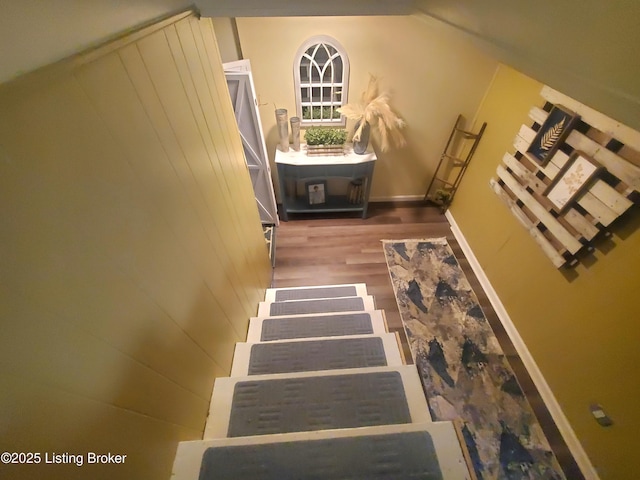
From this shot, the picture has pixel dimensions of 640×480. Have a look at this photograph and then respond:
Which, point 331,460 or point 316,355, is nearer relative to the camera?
point 331,460

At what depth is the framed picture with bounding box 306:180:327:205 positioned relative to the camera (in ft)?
9.64

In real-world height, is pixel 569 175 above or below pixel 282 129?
below

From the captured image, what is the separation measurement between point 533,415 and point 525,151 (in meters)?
1.75

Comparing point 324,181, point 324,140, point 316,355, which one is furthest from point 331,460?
point 324,181

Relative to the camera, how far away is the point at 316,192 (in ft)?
9.77

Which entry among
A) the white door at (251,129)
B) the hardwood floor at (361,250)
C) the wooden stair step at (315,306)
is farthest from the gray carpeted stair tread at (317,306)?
the white door at (251,129)

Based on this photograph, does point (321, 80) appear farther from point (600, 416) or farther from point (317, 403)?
point (600, 416)

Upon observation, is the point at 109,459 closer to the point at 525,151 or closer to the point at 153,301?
the point at 153,301

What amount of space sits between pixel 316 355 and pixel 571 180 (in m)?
1.75

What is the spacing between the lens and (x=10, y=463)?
1.17 feet

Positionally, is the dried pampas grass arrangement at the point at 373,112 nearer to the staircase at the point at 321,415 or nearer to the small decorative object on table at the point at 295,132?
the small decorative object on table at the point at 295,132

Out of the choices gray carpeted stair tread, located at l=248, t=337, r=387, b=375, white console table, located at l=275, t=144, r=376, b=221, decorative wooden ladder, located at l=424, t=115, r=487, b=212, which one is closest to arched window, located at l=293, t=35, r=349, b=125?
white console table, located at l=275, t=144, r=376, b=221

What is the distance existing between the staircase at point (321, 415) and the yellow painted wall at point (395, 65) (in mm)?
1863

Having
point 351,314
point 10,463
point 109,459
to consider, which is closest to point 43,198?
point 10,463
